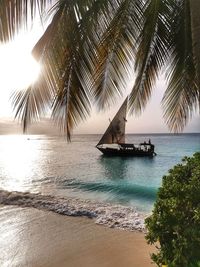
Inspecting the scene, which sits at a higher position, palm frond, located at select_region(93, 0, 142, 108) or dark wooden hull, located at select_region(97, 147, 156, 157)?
palm frond, located at select_region(93, 0, 142, 108)

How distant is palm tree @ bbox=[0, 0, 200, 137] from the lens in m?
5.91

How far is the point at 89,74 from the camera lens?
659 cm

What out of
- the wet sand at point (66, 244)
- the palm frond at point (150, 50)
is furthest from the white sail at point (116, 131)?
→ the palm frond at point (150, 50)

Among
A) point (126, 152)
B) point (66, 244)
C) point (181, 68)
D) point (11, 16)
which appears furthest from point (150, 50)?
point (126, 152)

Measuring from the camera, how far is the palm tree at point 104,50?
5.91 metres

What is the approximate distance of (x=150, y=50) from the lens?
746 cm

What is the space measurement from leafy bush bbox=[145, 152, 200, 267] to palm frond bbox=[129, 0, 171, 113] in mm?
2455

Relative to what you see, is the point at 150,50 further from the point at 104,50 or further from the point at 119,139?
the point at 119,139

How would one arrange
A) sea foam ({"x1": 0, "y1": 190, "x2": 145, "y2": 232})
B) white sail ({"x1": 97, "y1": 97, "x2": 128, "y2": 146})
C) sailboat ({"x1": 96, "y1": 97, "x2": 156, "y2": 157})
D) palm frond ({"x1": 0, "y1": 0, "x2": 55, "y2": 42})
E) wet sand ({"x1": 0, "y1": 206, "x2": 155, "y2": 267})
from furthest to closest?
white sail ({"x1": 97, "y1": 97, "x2": 128, "y2": 146}), sailboat ({"x1": 96, "y1": 97, "x2": 156, "y2": 157}), sea foam ({"x1": 0, "y1": 190, "x2": 145, "y2": 232}), wet sand ({"x1": 0, "y1": 206, "x2": 155, "y2": 267}), palm frond ({"x1": 0, "y1": 0, "x2": 55, "y2": 42})

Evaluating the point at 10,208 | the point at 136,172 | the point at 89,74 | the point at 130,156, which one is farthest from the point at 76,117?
the point at 130,156

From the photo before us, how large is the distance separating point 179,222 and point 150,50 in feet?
12.0

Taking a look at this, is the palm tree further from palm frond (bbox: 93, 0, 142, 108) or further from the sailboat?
the sailboat

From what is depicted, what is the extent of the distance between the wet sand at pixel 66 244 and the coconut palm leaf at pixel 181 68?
14.0ft

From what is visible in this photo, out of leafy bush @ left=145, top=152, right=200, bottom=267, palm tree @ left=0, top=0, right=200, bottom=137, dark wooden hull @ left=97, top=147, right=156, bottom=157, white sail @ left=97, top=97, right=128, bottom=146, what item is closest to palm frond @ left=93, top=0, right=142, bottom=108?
palm tree @ left=0, top=0, right=200, bottom=137
